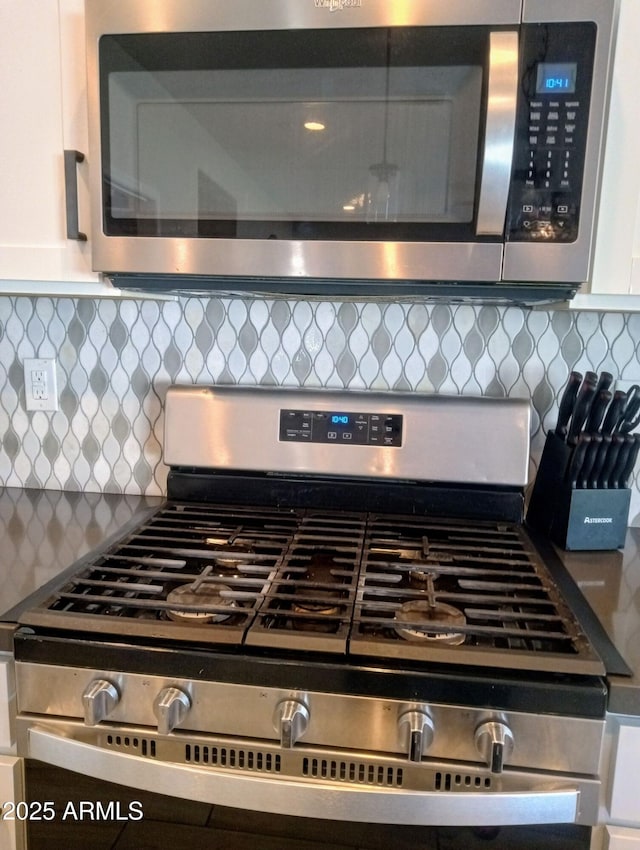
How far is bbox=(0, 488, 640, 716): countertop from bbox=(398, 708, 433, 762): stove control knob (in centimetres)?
22

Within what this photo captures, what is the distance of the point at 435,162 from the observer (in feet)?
2.92

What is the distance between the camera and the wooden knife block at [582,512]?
3.75 feet

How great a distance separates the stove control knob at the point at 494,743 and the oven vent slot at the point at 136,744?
1.34ft

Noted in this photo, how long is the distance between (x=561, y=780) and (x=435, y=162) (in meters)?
0.81

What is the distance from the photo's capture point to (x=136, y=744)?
83 centimetres

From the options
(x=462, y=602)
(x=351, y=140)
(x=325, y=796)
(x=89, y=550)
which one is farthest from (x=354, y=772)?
(x=351, y=140)

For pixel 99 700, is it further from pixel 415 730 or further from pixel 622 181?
pixel 622 181

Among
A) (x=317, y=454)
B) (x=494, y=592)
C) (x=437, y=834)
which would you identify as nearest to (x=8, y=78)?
(x=317, y=454)

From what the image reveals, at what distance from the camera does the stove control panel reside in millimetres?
1232

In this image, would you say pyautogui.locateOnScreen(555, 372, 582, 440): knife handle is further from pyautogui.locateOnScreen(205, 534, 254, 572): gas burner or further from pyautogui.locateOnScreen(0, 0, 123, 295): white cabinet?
pyautogui.locateOnScreen(0, 0, 123, 295): white cabinet

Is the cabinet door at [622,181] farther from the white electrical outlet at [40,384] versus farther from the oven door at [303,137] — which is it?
the white electrical outlet at [40,384]

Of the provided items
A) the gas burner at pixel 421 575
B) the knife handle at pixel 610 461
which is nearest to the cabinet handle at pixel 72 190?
the gas burner at pixel 421 575

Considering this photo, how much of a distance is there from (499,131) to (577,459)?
0.57m

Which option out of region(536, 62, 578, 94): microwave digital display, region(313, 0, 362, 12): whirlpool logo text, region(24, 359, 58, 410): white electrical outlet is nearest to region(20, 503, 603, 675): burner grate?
region(24, 359, 58, 410): white electrical outlet
